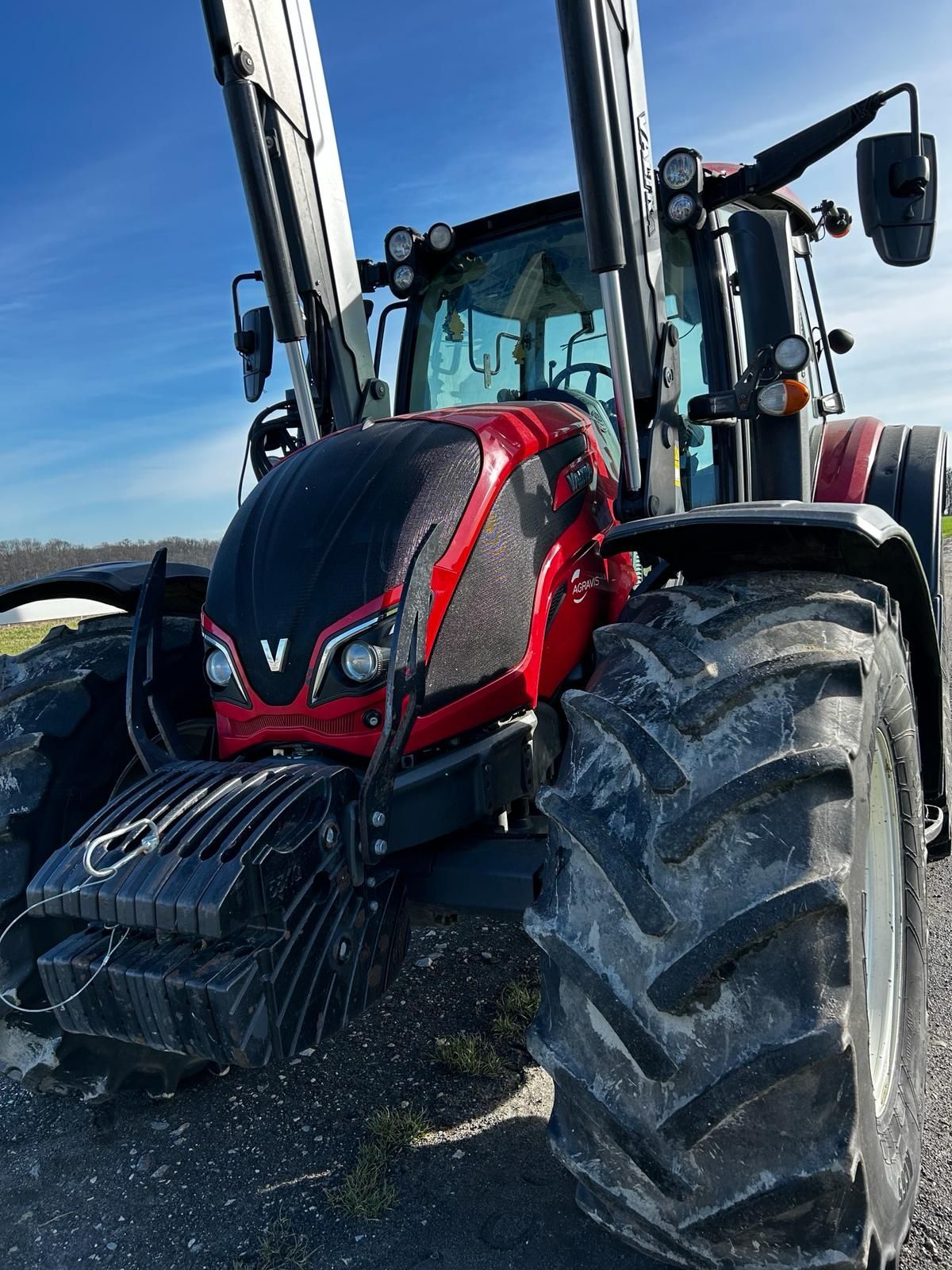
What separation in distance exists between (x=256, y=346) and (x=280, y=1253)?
295cm

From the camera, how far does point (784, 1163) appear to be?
1434mm

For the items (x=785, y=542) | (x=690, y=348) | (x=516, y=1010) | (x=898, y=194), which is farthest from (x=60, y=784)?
(x=898, y=194)

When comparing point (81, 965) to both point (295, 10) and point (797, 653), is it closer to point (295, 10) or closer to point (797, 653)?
point (797, 653)

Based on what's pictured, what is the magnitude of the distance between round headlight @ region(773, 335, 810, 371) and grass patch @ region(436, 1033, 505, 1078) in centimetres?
203

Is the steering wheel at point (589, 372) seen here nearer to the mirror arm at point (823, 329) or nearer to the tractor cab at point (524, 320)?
the tractor cab at point (524, 320)

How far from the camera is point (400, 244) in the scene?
11.7ft

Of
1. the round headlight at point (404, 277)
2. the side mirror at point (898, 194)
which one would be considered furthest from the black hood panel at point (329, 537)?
the round headlight at point (404, 277)

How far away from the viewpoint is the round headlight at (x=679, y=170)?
2998mm

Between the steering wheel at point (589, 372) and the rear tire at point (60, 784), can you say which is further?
the steering wheel at point (589, 372)

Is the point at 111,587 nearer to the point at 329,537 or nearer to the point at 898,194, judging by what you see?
the point at 329,537

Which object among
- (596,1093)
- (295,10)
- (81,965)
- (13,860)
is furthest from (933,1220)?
(295,10)

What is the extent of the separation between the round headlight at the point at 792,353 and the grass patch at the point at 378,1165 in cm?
216

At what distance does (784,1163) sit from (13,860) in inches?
68.9

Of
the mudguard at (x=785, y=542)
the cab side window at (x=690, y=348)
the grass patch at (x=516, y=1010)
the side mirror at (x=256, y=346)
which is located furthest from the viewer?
the side mirror at (x=256, y=346)
